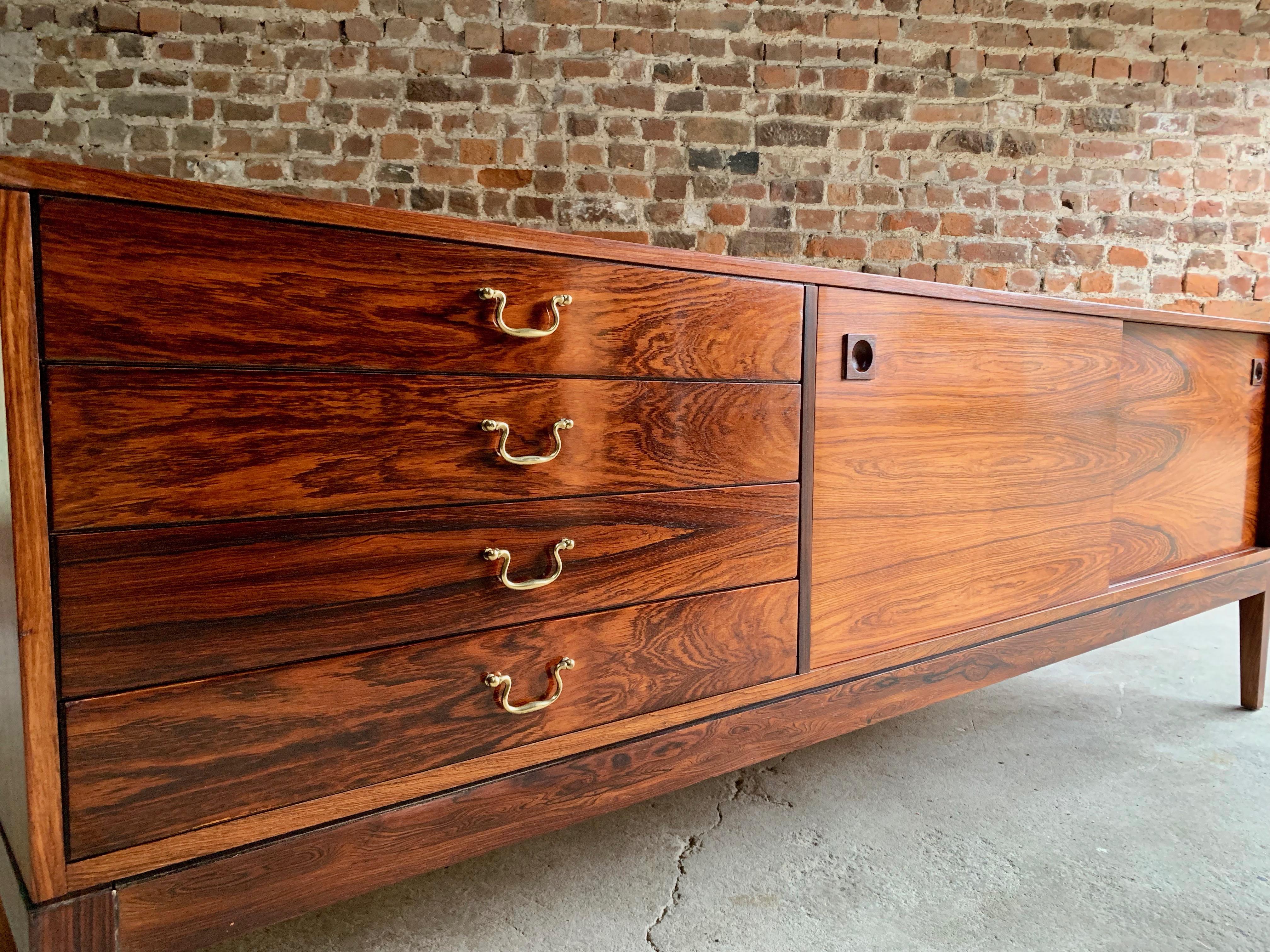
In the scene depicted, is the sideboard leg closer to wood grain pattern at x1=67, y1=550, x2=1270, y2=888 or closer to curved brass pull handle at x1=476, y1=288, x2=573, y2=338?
wood grain pattern at x1=67, y1=550, x2=1270, y2=888

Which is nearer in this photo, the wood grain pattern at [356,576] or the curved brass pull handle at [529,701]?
the wood grain pattern at [356,576]

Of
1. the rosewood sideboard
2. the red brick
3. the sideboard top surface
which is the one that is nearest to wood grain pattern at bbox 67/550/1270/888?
the rosewood sideboard

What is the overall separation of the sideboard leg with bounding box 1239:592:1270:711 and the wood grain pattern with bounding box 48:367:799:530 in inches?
60.5

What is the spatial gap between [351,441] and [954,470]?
902 mm

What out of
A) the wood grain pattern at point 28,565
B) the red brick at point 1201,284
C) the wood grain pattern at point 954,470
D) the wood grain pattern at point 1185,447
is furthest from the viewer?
the red brick at point 1201,284

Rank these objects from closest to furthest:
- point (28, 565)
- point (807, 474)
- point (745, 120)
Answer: point (28, 565) < point (807, 474) < point (745, 120)

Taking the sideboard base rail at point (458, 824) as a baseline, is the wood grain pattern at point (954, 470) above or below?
above

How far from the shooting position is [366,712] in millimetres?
756

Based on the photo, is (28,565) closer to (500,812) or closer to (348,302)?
(348,302)

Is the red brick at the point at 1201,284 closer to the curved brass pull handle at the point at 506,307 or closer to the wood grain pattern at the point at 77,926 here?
the curved brass pull handle at the point at 506,307

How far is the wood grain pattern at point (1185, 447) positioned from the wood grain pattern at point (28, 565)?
1609 millimetres

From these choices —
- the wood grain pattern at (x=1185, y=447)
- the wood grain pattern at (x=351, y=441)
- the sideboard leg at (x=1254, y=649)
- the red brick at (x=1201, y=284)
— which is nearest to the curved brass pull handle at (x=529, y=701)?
the wood grain pattern at (x=351, y=441)

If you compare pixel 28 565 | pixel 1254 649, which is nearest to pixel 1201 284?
pixel 1254 649

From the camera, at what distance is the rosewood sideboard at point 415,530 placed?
0.62 metres
